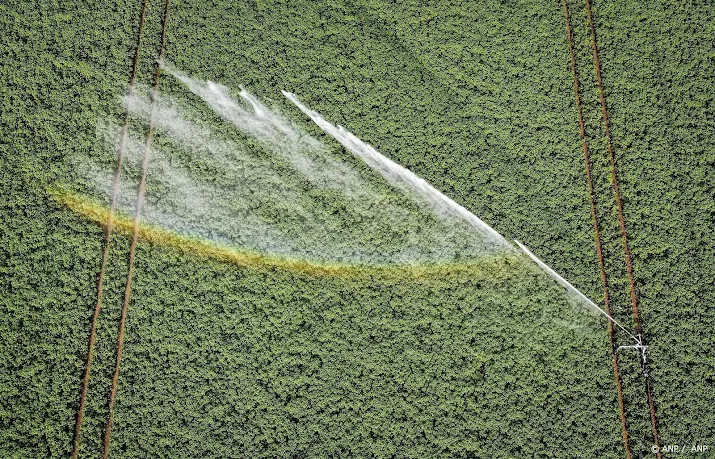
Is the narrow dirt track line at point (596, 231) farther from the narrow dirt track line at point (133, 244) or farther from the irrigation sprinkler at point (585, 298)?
the narrow dirt track line at point (133, 244)

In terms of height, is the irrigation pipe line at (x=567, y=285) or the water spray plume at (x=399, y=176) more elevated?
the water spray plume at (x=399, y=176)

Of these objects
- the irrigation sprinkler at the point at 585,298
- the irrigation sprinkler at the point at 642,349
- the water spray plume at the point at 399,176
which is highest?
the water spray plume at the point at 399,176

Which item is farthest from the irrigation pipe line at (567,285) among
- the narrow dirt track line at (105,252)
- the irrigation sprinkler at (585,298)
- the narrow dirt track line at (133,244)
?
the narrow dirt track line at (105,252)

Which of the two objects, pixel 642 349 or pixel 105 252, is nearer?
pixel 642 349

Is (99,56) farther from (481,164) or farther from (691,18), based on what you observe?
(691,18)

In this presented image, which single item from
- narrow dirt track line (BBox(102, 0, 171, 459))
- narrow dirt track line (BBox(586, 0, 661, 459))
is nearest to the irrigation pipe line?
narrow dirt track line (BBox(586, 0, 661, 459))

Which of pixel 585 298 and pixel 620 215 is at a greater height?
pixel 620 215

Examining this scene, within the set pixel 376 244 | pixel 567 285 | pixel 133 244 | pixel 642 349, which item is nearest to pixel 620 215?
pixel 567 285

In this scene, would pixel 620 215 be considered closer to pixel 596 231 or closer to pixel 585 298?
pixel 596 231

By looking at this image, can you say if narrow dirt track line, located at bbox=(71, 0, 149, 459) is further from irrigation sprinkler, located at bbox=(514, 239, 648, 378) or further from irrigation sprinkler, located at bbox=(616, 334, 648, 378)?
irrigation sprinkler, located at bbox=(616, 334, 648, 378)
